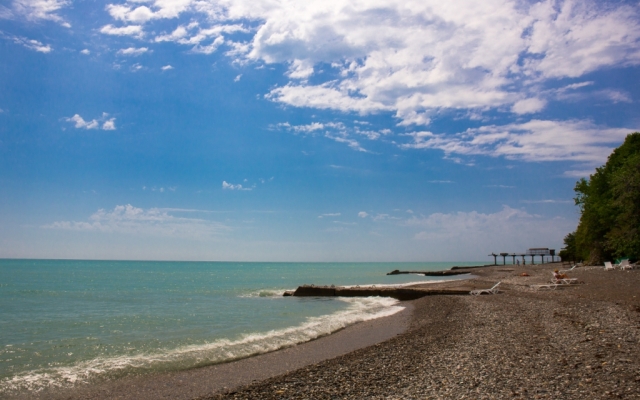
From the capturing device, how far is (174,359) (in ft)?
41.3

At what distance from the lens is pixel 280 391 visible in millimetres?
8203

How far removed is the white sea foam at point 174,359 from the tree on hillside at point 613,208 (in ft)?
81.6

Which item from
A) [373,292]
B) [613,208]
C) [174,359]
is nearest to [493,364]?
[174,359]

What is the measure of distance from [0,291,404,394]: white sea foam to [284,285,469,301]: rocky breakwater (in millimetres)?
11396

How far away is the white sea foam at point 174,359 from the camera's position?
1066cm

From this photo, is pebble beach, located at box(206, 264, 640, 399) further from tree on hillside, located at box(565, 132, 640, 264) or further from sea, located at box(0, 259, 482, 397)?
tree on hillside, located at box(565, 132, 640, 264)

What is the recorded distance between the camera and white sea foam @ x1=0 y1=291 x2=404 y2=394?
1066 cm

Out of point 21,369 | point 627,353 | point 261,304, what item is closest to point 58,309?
point 261,304

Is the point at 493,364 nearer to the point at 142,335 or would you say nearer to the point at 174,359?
the point at 174,359

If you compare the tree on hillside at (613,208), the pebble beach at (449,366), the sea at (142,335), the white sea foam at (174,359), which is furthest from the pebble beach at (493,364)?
the tree on hillside at (613,208)

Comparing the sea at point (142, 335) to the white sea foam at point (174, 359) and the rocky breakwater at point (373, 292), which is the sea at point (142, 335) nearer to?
the white sea foam at point (174, 359)

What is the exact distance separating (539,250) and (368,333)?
92.6 meters

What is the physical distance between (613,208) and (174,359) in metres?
45.1

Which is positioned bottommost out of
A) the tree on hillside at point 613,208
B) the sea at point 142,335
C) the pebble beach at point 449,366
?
the sea at point 142,335
